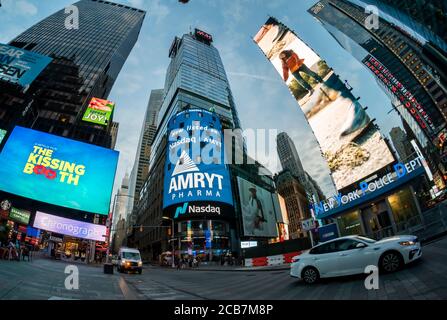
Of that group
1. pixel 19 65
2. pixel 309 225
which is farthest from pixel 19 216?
pixel 309 225

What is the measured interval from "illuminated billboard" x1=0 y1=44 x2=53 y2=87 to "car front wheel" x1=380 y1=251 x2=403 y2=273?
40476 mm

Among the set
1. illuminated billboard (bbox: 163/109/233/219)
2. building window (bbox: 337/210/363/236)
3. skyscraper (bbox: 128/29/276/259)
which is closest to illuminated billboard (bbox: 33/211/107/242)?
skyscraper (bbox: 128/29/276/259)

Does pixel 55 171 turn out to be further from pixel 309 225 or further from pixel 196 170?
pixel 309 225

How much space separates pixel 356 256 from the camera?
7.61 m

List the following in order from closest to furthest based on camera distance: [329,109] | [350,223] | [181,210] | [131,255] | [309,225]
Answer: [131,255] → [309,225] → [350,223] → [329,109] → [181,210]

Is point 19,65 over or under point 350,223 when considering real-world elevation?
over

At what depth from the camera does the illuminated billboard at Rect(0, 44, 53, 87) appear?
2937 centimetres

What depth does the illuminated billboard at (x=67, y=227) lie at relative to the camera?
25156mm

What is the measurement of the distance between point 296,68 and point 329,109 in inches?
509

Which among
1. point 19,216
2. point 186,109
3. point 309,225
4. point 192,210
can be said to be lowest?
point 309,225

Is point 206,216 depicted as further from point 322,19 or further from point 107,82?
point 107,82

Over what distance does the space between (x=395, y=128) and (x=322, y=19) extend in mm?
122607

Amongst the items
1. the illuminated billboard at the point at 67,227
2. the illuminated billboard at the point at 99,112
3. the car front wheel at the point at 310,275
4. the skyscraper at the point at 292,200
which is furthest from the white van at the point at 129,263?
the skyscraper at the point at 292,200
